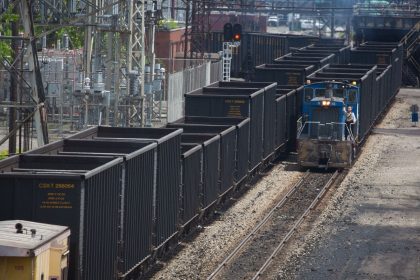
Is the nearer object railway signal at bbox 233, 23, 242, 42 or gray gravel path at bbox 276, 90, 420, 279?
gray gravel path at bbox 276, 90, 420, 279

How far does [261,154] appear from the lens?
3177 centimetres

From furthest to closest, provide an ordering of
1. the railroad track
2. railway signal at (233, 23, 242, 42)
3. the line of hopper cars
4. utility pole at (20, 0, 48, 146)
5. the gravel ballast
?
railway signal at (233, 23, 242, 42), utility pole at (20, 0, 48, 146), the railroad track, the gravel ballast, the line of hopper cars

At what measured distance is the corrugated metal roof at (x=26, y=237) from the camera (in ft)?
42.7

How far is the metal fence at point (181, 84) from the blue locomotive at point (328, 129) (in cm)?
793

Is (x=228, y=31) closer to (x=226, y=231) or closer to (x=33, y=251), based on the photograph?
(x=226, y=231)

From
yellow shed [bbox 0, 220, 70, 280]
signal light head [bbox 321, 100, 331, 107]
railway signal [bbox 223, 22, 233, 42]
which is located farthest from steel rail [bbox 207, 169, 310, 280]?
railway signal [bbox 223, 22, 233, 42]

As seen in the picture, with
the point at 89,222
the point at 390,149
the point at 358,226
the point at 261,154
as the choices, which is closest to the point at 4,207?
the point at 89,222

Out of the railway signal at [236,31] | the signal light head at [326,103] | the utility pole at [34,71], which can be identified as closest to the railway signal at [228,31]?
the railway signal at [236,31]

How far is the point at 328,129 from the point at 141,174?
16892 millimetres

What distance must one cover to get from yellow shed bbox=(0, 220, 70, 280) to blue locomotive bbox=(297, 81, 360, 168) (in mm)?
20381

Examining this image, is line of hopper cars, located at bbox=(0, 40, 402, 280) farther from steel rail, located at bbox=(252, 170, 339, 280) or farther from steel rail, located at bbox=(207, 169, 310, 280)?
steel rail, located at bbox=(252, 170, 339, 280)

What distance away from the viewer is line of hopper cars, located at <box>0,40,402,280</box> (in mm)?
14539

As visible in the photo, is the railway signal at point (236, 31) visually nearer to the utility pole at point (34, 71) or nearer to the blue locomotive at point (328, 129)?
the blue locomotive at point (328, 129)

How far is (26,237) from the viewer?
1340cm
